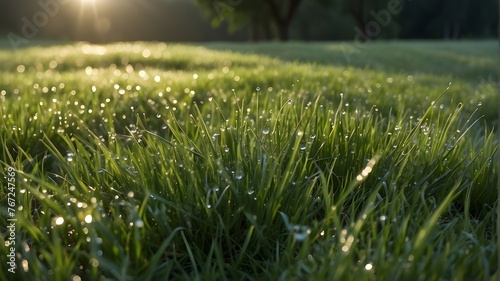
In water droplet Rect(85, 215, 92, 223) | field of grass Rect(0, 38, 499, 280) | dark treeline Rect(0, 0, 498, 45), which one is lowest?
dark treeline Rect(0, 0, 498, 45)

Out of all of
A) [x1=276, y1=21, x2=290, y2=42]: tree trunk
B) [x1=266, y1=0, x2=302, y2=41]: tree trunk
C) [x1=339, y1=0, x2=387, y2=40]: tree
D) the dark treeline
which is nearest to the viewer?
[x1=266, y1=0, x2=302, y2=41]: tree trunk

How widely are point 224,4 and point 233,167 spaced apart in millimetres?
28850

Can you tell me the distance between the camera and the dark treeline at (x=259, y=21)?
36.4 meters

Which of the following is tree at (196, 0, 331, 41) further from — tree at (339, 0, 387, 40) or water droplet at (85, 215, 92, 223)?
water droplet at (85, 215, 92, 223)

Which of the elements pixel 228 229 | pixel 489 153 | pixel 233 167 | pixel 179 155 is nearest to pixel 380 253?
pixel 228 229

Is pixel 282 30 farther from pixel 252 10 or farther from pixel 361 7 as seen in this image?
pixel 361 7

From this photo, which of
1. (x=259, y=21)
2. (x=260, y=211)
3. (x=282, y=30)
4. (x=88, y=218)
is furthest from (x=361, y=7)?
(x=88, y=218)

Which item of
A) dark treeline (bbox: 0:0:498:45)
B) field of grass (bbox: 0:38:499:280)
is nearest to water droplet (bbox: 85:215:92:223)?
field of grass (bbox: 0:38:499:280)

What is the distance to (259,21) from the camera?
34562 mm

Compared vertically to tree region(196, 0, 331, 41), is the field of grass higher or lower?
higher

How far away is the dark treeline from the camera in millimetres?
36438

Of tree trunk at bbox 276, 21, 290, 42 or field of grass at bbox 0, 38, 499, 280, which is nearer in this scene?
field of grass at bbox 0, 38, 499, 280

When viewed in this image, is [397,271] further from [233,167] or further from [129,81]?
[129,81]

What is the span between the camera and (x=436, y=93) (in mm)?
4047
